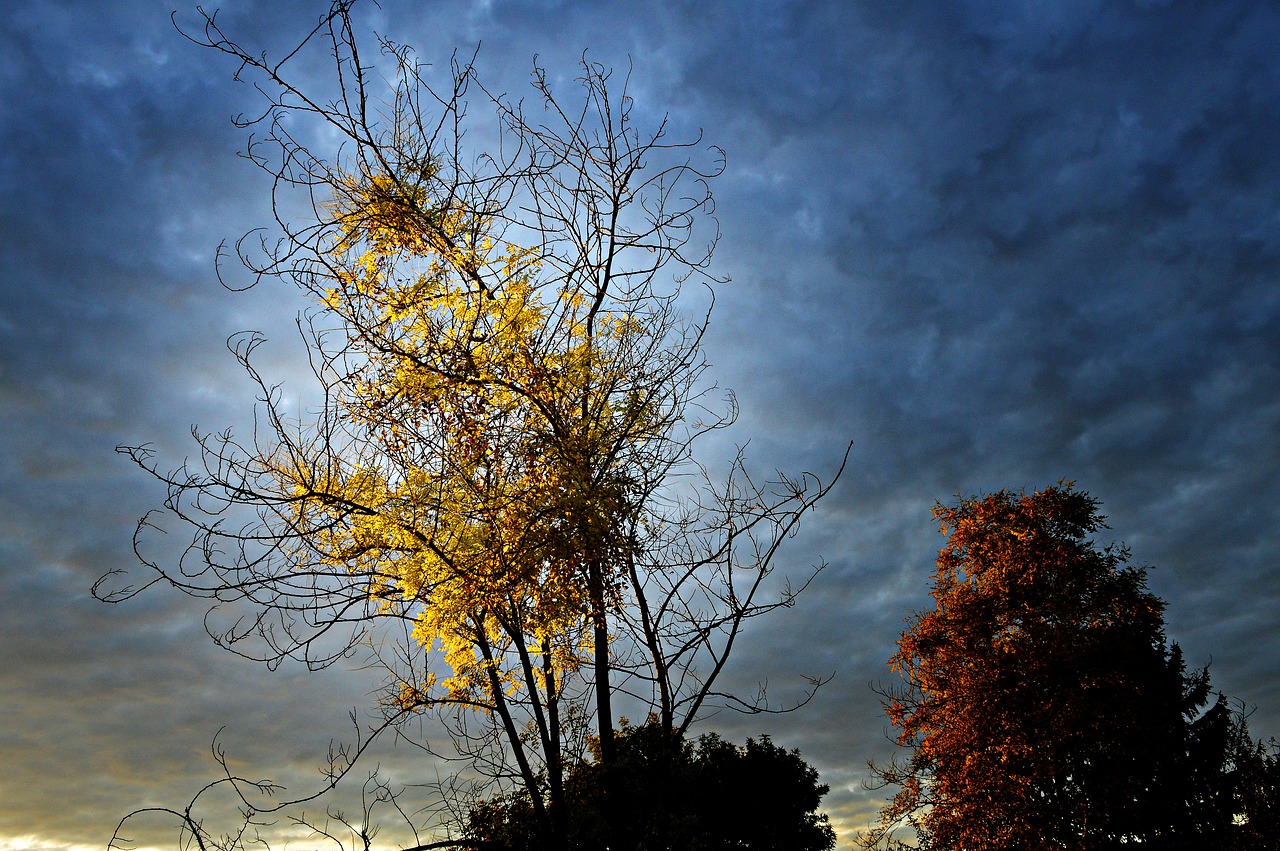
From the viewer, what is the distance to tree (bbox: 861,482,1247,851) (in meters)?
19.0

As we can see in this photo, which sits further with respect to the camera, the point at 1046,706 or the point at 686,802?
the point at 1046,706

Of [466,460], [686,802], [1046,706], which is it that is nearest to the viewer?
[466,460]

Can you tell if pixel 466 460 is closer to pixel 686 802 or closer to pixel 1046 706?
pixel 686 802

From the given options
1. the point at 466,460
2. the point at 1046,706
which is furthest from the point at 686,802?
the point at 1046,706

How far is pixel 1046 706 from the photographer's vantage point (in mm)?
19453

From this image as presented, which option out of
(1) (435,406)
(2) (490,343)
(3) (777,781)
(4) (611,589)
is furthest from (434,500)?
(3) (777,781)

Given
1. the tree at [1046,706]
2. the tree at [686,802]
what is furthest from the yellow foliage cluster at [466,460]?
the tree at [1046,706]

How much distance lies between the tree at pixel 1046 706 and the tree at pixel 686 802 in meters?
3.65

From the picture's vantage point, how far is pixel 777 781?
60.4 feet

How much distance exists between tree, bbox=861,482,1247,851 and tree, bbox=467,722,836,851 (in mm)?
3650

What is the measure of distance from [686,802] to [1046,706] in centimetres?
1169

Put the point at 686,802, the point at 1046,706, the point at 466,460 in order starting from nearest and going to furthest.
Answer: the point at 466,460 → the point at 686,802 → the point at 1046,706

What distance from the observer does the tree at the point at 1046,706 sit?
749 inches

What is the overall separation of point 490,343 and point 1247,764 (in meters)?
21.0
